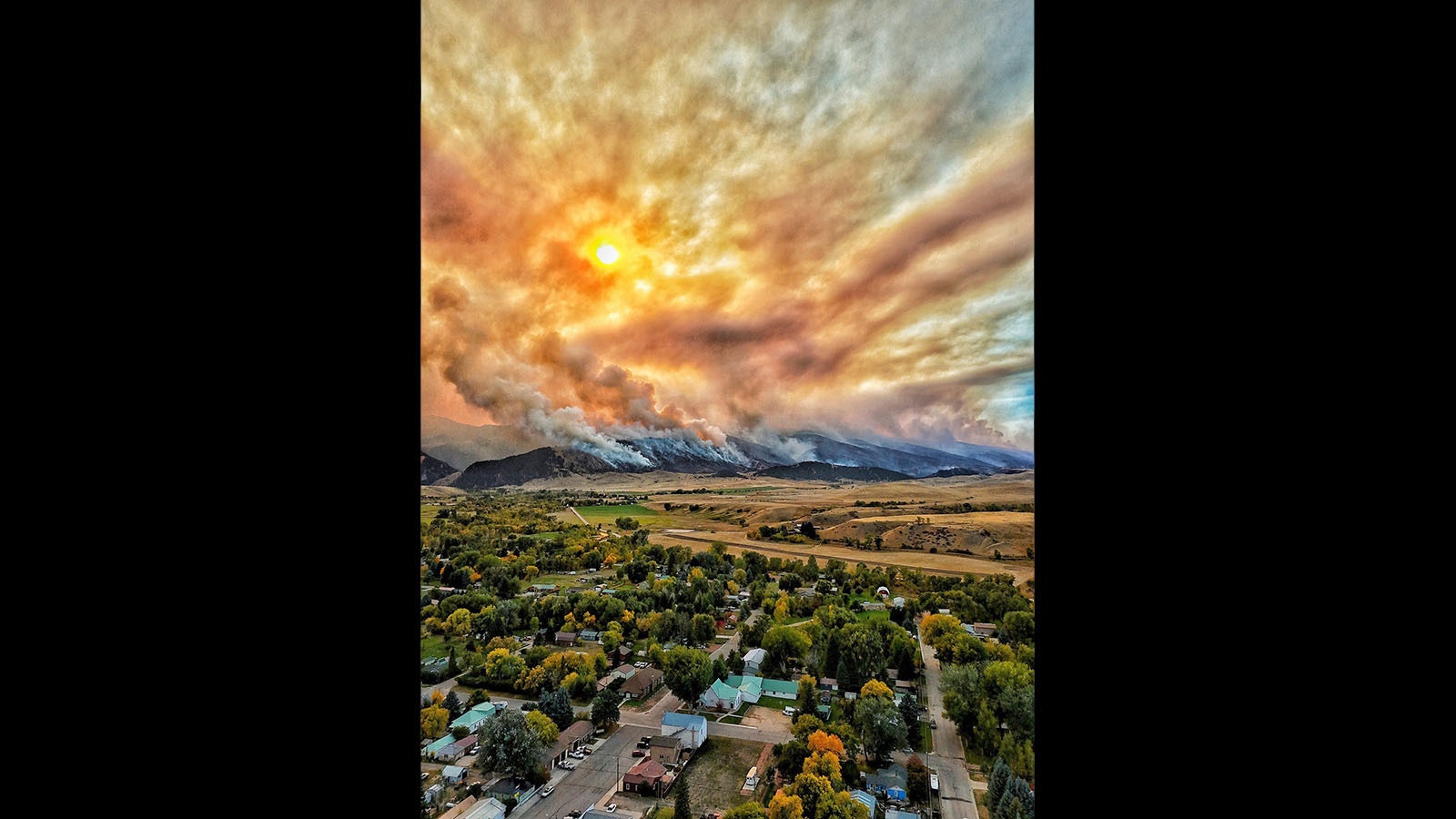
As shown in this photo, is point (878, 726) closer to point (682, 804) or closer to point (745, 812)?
point (745, 812)

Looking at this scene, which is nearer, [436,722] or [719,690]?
[436,722]

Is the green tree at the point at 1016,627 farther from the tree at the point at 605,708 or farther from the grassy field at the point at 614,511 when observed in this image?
the grassy field at the point at 614,511

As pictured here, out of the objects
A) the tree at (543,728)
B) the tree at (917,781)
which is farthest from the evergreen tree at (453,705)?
the tree at (917,781)

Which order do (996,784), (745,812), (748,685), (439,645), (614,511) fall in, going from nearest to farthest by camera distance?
(996,784), (745,812), (439,645), (748,685), (614,511)

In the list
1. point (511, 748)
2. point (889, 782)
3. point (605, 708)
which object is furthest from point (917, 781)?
point (511, 748)

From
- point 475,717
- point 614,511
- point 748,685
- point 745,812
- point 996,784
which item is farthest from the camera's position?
point 614,511
